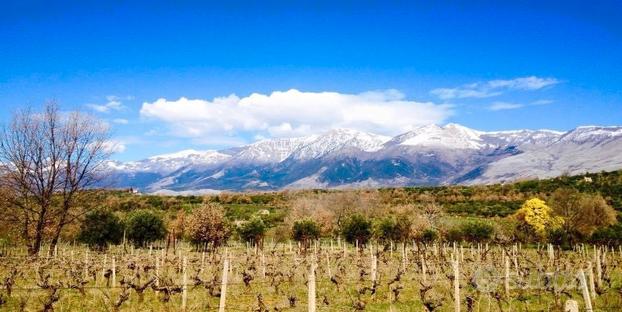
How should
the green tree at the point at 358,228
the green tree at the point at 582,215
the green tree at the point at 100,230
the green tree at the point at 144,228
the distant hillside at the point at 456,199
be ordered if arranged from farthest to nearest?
the distant hillside at the point at 456,199, the green tree at the point at 582,215, the green tree at the point at 358,228, the green tree at the point at 144,228, the green tree at the point at 100,230

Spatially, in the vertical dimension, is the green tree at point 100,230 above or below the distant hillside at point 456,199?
below

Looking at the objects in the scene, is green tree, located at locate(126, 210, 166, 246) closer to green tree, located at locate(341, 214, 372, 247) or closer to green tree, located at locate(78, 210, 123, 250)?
green tree, located at locate(78, 210, 123, 250)

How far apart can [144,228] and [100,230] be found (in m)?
4.20

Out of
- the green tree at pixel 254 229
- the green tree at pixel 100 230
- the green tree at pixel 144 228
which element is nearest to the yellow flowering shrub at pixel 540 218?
the green tree at pixel 254 229

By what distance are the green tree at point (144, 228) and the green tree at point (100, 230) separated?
1764mm

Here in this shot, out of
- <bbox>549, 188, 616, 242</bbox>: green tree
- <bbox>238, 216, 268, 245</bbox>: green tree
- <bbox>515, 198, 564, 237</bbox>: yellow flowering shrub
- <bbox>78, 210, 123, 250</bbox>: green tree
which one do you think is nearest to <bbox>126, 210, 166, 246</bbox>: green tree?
<bbox>78, 210, 123, 250</bbox>: green tree

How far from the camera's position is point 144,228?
45250 mm

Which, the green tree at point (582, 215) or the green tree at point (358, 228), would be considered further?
the green tree at point (582, 215)

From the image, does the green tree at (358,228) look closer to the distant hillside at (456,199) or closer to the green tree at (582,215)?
the green tree at (582,215)

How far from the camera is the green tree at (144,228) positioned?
44875 millimetres

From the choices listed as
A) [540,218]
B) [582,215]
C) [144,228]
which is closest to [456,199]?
[540,218]

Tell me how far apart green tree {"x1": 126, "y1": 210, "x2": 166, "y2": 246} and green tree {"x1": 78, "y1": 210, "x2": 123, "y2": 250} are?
176cm

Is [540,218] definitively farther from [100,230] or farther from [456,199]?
[100,230]

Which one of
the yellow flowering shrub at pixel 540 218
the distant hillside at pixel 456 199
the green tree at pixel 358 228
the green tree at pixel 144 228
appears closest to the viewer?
the green tree at pixel 144 228
